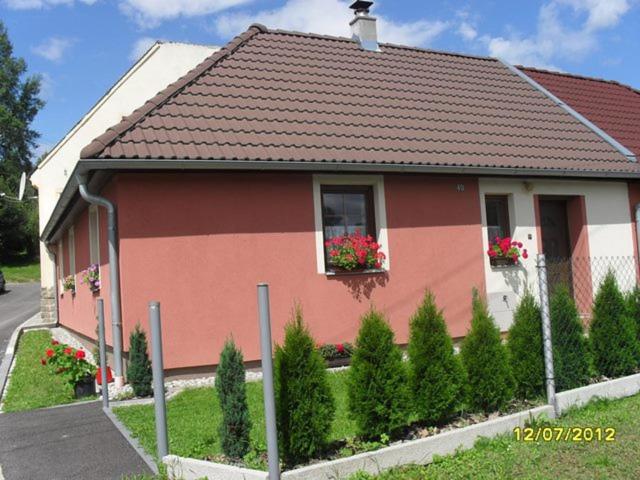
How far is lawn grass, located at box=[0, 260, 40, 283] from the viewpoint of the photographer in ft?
156

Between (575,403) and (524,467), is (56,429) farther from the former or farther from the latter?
(575,403)

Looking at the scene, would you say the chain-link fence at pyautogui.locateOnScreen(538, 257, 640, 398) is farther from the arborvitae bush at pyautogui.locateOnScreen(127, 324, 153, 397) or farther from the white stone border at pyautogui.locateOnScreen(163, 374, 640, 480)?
the arborvitae bush at pyautogui.locateOnScreen(127, 324, 153, 397)

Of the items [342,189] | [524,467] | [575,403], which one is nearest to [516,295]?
[342,189]

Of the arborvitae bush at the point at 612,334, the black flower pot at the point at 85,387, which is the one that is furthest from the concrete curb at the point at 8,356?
the arborvitae bush at the point at 612,334

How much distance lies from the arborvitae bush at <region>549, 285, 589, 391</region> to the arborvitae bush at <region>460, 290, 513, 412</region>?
0.85 meters

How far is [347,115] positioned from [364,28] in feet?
12.6

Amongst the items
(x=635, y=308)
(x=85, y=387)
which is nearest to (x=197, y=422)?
(x=85, y=387)

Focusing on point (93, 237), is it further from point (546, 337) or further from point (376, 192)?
point (546, 337)

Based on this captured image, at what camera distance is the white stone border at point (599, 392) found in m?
5.64

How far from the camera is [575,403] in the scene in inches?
226

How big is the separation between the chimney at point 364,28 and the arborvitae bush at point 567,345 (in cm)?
837

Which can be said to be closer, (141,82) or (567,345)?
(567,345)

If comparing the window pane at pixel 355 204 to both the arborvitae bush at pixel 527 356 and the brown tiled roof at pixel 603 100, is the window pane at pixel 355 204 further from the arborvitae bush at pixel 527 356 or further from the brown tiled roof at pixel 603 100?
the brown tiled roof at pixel 603 100

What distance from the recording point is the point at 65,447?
17.5ft
